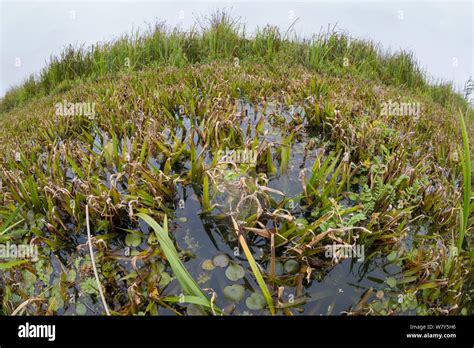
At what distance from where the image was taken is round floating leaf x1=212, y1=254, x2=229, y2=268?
3.05 m

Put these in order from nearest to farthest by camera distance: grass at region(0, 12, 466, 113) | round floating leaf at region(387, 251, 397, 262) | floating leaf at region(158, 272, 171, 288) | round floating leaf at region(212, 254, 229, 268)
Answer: floating leaf at region(158, 272, 171, 288) → round floating leaf at region(212, 254, 229, 268) → round floating leaf at region(387, 251, 397, 262) → grass at region(0, 12, 466, 113)

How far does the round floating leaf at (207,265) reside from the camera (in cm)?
303

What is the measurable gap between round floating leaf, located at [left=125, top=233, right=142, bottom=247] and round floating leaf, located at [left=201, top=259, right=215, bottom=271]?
2.08 ft

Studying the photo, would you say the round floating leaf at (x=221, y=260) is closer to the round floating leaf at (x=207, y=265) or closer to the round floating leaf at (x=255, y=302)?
the round floating leaf at (x=207, y=265)

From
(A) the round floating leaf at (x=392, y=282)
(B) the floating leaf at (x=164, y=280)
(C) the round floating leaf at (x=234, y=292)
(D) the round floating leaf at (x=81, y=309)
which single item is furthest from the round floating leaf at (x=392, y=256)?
(D) the round floating leaf at (x=81, y=309)

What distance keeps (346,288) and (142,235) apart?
1.79 m

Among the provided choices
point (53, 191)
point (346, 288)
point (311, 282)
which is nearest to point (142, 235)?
point (53, 191)

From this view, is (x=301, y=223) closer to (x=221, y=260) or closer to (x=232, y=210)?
(x=232, y=210)

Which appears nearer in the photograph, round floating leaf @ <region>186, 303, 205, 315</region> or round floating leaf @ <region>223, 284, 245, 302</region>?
round floating leaf @ <region>186, 303, 205, 315</region>

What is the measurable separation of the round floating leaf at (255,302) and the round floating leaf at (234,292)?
7 cm

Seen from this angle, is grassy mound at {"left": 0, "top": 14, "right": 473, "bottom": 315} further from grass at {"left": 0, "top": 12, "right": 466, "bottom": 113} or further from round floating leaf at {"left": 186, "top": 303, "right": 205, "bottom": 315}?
grass at {"left": 0, "top": 12, "right": 466, "bottom": 113}

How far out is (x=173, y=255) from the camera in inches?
102

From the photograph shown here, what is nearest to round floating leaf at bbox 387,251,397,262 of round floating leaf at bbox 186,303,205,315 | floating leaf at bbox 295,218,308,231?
floating leaf at bbox 295,218,308,231

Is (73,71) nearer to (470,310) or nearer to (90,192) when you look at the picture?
(90,192)
